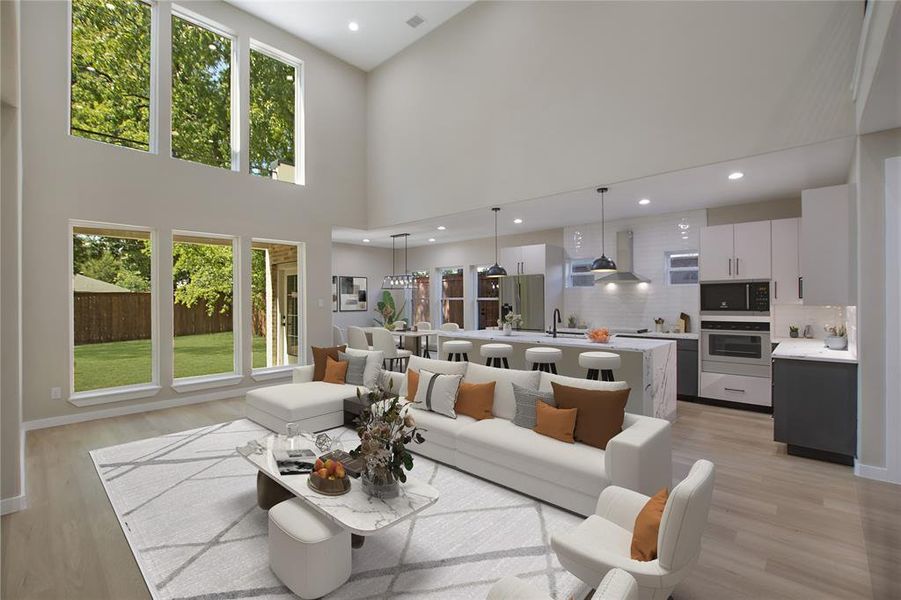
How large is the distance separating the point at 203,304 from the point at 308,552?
569cm

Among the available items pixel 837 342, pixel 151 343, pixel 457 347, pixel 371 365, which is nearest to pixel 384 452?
pixel 371 365

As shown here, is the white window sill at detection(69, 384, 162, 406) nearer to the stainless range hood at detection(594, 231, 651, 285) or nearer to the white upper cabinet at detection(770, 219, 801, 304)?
the stainless range hood at detection(594, 231, 651, 285)

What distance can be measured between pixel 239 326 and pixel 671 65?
6.90m

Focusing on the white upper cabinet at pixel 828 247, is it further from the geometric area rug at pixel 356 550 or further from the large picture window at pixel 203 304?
the large picture window at pixel 203 304

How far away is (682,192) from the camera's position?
5.61 meters

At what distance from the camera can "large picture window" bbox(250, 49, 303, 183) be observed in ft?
23.8

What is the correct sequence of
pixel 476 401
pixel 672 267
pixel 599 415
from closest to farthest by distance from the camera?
1. pixel 599 415
2. pixel 476 401
3. pixel 672 267

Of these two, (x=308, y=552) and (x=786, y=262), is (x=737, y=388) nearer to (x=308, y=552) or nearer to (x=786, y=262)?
(x=786, y=262)

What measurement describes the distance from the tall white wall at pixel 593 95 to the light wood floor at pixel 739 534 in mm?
2963

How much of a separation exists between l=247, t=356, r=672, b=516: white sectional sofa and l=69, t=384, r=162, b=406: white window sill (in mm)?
2327

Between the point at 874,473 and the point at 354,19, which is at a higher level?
the point at 354,19

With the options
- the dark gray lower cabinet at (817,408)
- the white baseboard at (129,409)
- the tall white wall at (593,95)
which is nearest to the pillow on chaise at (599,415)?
the dark gray lower cabinet at (817,408)

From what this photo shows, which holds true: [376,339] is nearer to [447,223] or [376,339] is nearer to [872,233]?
[447,223]

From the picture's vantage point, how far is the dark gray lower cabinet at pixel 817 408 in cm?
386
